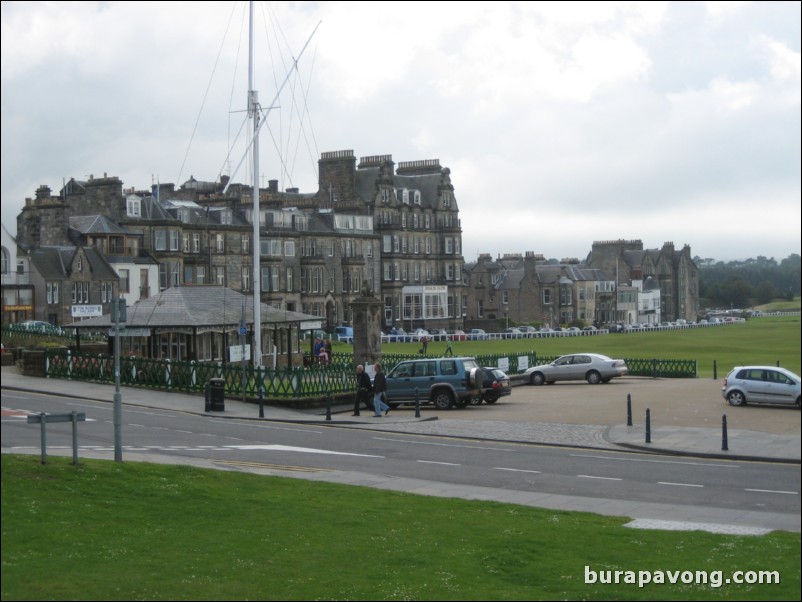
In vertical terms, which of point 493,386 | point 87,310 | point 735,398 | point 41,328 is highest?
point 87,310

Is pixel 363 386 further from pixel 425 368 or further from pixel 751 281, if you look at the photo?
pixel 751 281

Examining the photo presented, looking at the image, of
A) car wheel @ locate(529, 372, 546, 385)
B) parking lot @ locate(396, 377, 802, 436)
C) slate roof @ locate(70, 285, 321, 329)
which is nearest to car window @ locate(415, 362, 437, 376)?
parking lot @ locate(396, 377, 802, 436)

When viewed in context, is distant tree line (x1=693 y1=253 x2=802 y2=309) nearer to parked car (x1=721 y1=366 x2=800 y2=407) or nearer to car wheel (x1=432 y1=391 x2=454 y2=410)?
parked car (x1=721 y1=366 x2=800 y2=407)

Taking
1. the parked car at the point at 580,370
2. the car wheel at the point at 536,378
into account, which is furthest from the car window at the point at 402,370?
the car wheel at the point at 536,378

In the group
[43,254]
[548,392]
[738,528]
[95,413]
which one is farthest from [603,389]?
[43,254]

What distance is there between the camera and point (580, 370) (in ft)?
154

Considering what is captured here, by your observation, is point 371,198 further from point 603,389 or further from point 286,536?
point 286,536

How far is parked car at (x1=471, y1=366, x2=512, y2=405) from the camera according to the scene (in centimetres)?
3788

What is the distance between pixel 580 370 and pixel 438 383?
12.2 meters

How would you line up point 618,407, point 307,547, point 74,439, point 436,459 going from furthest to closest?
point 618,407, point 436,459, point 74,439, point 307,547

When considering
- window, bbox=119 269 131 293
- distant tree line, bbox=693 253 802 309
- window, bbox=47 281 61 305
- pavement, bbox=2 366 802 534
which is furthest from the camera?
window, bbox=119 269 131 293

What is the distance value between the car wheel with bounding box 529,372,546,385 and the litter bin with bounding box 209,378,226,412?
18415mm

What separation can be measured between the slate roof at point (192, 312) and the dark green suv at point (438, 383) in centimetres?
1002

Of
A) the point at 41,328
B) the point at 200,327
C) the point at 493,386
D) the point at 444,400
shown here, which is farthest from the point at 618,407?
the point at 41,328
